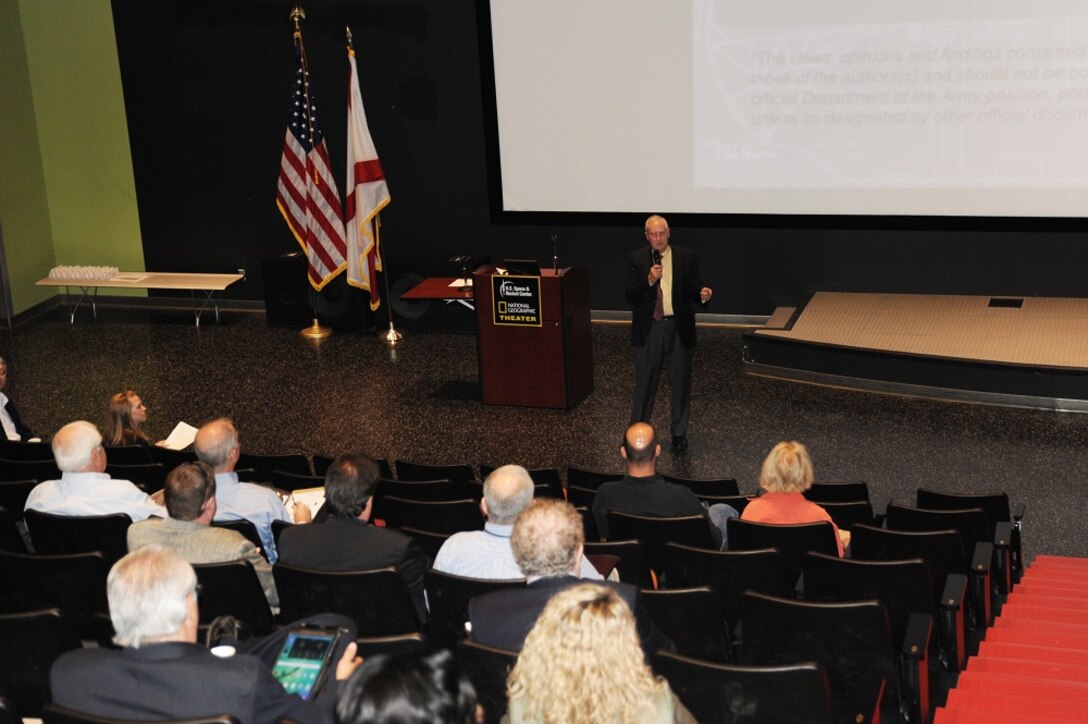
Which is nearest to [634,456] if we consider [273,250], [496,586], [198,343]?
[496,586]

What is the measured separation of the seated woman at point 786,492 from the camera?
5.26 meters

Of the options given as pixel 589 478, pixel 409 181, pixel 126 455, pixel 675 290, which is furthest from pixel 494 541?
pixel 409 181

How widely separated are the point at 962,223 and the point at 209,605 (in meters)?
7.65

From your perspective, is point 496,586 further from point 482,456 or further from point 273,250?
point 273,250

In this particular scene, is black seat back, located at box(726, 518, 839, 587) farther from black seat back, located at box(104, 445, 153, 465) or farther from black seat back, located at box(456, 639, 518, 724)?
black seat back, located at box(104, 445, 153, 465)

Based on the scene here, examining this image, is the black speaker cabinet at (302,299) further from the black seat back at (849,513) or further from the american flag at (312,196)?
the black seat back at (849,513)

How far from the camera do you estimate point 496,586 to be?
13.1ft

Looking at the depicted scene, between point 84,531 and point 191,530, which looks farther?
point 84,531

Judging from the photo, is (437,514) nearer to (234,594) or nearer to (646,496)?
(646,496)

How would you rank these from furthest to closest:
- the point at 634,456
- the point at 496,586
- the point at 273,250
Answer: the point at 273,250 < the point at 634,456 < the point at 496,586

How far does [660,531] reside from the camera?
5.20 m

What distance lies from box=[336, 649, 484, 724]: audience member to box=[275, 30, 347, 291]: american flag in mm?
9733

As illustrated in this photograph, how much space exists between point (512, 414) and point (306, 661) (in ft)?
20.5

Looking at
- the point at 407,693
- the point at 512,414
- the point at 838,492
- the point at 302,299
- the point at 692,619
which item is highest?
the point at 407,693
